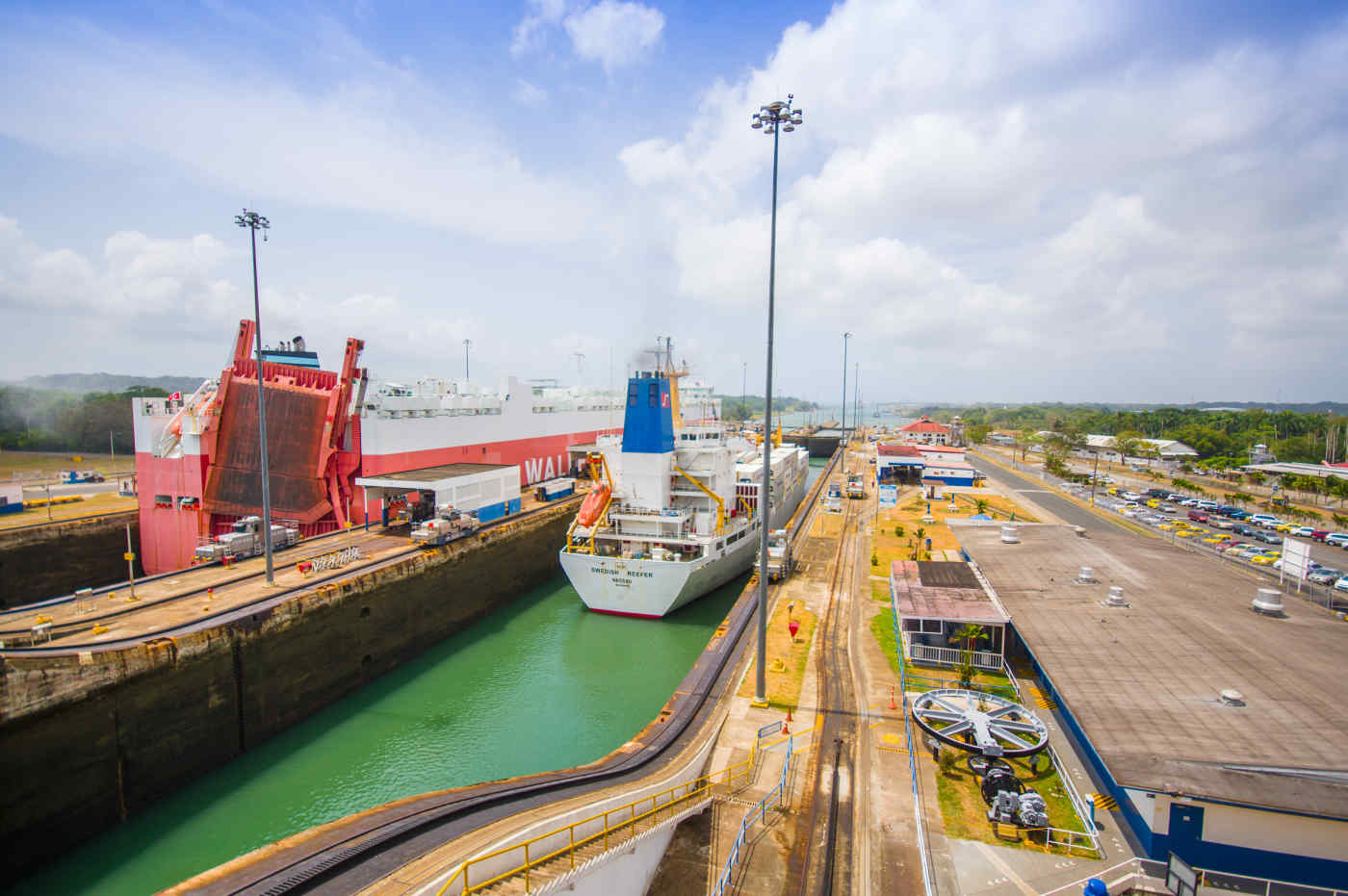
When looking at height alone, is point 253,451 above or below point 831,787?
above

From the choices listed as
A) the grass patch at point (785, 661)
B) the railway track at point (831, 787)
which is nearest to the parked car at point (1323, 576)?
the railway track at point (831, 787)

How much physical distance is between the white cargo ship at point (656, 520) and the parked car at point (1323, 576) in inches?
980

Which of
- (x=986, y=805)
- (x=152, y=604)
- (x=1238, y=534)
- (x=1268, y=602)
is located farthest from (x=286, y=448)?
(x=1238, y=534)

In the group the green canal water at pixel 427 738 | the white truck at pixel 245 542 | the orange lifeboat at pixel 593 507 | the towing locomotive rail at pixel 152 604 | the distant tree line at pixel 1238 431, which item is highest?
the distant tree line at pixel 1238 431

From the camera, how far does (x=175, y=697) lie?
15422 millimetres

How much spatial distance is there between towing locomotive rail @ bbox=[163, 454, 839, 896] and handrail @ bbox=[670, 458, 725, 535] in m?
12.5

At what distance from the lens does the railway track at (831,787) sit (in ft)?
31.9

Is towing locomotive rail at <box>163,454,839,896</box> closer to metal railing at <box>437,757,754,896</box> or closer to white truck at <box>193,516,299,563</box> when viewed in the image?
metal railing at <box>437,757,754,896</box>

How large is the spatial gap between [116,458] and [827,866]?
8469 cm

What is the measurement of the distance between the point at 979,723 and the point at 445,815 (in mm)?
11336

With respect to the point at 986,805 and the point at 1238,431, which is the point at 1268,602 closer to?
the point at 986,805

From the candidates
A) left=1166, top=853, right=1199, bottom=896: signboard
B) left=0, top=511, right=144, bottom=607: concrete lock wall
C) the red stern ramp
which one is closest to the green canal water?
the red stern ramp

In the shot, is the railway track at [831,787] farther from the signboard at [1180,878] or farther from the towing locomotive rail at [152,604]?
the towing locomotive rail at [152,604]

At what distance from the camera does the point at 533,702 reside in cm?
1950
